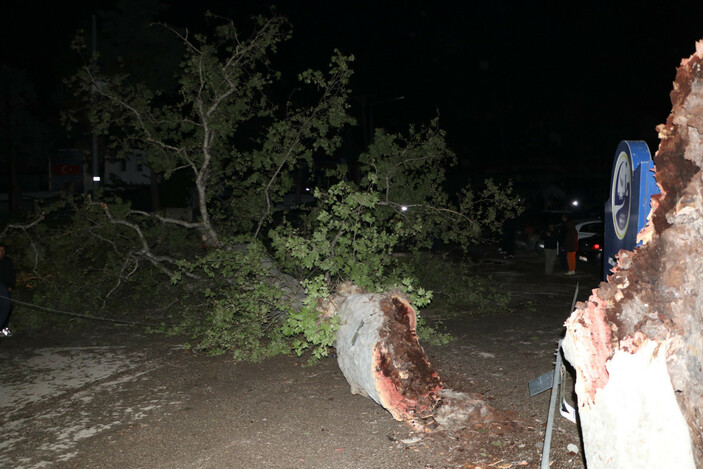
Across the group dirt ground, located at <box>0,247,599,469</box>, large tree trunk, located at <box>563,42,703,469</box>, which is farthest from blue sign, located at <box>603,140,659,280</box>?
dirt ground, located at <box>0,247,599,469</box>

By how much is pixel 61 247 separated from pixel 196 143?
2889mm

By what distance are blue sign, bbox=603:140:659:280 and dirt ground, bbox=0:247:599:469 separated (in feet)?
5.25

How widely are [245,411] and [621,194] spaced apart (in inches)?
154

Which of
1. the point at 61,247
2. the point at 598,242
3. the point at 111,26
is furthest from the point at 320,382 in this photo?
the point at 111,26

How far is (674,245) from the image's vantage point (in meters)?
3.31

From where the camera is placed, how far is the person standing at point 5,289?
858 cm

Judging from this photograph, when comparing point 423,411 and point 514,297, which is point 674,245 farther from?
point 514,297

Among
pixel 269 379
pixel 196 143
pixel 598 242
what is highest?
pixel 196 143

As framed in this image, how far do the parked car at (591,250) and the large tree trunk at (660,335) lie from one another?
12850mm

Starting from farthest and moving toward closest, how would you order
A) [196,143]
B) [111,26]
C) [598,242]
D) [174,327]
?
[111,26] → [598,242] → [196,143] → [174,327]

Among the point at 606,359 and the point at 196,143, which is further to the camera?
the point at 196,143

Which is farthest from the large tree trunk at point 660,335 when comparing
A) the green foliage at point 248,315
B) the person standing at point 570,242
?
the person standing at point 570,242

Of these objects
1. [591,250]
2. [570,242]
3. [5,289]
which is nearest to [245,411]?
[5,289]

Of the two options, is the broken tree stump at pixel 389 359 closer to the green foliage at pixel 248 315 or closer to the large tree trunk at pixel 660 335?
the green foliage at pixel 248 315
